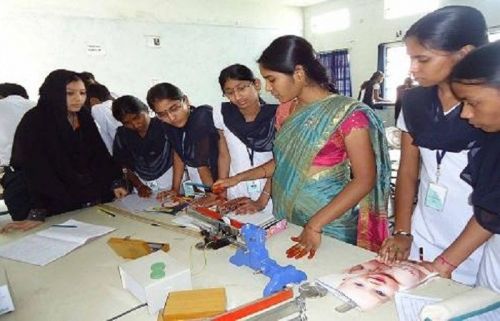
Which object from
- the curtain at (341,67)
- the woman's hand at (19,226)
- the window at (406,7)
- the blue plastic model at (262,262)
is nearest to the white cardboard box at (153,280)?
the blue plastic model at (262,262)

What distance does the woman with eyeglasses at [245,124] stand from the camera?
1854mm

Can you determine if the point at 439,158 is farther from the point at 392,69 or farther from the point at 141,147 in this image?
the point at 392,69

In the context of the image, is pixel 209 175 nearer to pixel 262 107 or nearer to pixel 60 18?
pixel 262 107

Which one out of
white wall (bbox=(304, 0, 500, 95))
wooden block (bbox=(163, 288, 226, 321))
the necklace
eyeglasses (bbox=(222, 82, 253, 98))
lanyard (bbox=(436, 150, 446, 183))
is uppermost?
white wall (bbox=(304, 0, 500, 95))

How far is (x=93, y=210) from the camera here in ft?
6.20

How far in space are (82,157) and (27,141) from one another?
0.27 metres

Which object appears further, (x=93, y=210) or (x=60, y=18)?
(x=60, y=18)

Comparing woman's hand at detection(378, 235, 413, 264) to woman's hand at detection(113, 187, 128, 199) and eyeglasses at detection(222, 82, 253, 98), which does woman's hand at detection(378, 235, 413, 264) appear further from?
woman's hand at detection(113, 187, 128, 199)

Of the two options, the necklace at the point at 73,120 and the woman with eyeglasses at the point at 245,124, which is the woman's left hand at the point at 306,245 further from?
the necklace at the point at 73,120

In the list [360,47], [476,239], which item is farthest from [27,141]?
[360,47]

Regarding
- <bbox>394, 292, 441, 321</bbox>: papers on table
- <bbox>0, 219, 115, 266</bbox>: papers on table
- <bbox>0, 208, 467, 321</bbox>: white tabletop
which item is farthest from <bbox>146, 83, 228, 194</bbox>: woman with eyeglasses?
<bbox>394, 292, 441, 321</bbox>: papers on table

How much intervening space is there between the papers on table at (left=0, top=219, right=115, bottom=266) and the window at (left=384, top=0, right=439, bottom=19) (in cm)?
716

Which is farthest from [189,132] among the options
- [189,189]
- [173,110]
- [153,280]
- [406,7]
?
[406,7]

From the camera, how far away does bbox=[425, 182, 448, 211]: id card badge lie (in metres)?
1.24
